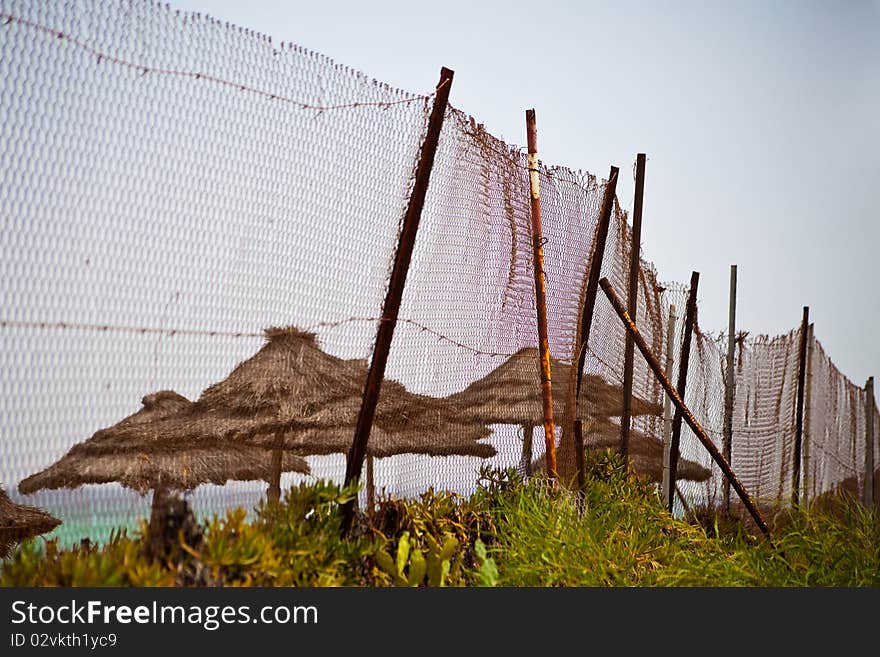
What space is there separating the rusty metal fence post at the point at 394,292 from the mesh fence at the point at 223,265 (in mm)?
53

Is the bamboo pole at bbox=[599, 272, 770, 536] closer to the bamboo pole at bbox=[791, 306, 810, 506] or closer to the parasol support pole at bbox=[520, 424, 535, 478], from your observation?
the parasol support pole at bbox=[520, 424, 535, 478]

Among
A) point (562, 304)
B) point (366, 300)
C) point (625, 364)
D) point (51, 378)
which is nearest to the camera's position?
point (51, 378)

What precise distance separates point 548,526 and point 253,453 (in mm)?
1665

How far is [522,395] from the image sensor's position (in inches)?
203

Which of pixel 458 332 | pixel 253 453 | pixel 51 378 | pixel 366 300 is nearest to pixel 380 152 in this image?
pixel 366 300

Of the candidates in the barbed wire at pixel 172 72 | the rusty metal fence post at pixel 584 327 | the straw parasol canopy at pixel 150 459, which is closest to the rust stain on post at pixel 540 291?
the rusty metal fence post at pixel 584 327

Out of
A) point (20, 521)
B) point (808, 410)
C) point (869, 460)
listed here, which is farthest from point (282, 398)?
point (869, 460)

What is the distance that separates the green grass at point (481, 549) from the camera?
2.68 meters

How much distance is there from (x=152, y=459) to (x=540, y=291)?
2716mm

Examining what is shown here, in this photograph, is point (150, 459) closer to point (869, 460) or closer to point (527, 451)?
point (527, 451)

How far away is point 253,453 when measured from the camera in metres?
3.19

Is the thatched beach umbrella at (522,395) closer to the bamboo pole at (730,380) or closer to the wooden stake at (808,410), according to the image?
the bamboo pole at (730,380)

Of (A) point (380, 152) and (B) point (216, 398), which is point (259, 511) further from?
(A) point (380, 152)

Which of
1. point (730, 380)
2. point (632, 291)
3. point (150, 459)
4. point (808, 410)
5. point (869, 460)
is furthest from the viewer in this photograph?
point (869, 460)
